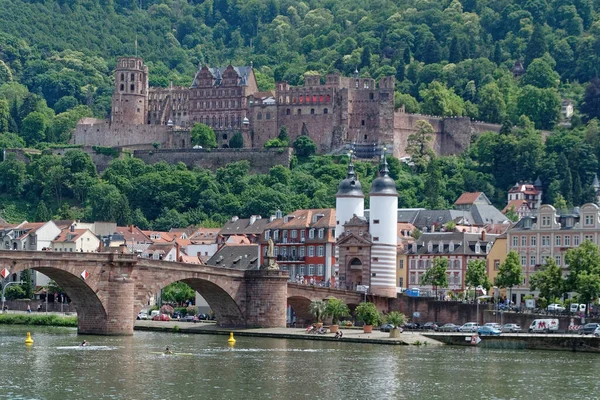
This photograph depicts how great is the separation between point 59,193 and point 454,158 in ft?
137

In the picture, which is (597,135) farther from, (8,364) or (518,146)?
(8,364)

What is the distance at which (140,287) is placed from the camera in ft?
314

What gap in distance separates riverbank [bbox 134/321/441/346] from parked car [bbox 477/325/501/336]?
8.83 feet

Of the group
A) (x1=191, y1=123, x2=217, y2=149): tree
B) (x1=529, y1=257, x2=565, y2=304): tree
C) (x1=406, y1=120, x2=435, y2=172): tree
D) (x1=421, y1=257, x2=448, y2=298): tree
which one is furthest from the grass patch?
(x1=406, y1=120, x2=435, y2=172): tree

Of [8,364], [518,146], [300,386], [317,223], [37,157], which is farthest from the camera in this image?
[37,157]

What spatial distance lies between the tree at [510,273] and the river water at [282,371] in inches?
618

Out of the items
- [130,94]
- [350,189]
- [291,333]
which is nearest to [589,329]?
[291,333]

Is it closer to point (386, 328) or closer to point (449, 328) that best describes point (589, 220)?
point (449, 328)

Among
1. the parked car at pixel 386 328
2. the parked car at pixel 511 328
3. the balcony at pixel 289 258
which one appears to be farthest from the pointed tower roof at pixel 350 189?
the parked car at pixel 511 328

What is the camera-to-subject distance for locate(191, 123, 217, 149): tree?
184 meters

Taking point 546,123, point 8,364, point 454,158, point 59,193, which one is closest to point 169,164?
point 59,193

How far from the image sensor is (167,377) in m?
72.9

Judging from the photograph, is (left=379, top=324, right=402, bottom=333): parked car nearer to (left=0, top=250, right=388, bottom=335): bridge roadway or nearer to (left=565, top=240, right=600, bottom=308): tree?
(left=0, top=250, right=388, bottom=335): bridge roadway

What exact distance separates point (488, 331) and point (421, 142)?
8798cm
